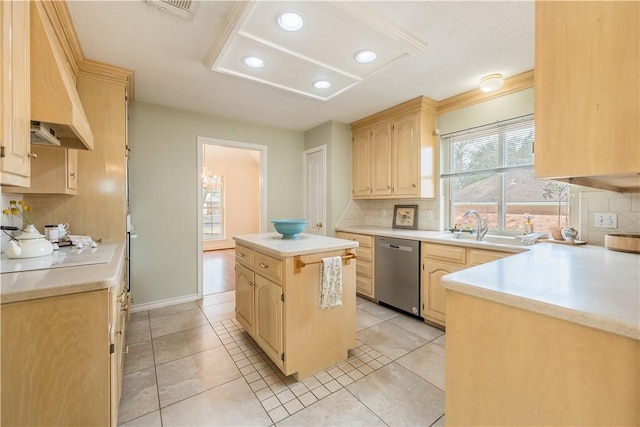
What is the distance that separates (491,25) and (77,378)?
3.01m

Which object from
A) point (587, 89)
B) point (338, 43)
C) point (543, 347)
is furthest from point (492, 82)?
point (543, 347)

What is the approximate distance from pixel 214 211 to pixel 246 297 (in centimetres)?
588

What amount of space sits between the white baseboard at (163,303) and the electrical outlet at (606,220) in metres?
4.11

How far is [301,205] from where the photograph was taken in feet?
14.4

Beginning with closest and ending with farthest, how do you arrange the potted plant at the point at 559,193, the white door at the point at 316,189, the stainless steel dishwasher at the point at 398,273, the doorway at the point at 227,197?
the potted plant at the point at 559,193, the stainless steel dishwasher at the point at 398,273, the white door at the point at 316,189, the doorway at the point at 227,197

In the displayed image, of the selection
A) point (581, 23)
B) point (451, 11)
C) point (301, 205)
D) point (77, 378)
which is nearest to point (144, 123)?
point (301, 205)

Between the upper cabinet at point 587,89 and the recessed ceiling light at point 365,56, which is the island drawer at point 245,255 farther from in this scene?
the upper cabinet at point 587,89

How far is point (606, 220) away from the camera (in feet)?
6.46

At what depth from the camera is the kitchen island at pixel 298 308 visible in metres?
1.78

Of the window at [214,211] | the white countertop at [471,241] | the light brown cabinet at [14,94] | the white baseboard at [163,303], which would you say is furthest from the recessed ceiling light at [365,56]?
the window at [214,211]

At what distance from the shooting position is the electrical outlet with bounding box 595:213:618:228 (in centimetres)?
193

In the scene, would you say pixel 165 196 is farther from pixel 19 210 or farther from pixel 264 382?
pixel 264 382

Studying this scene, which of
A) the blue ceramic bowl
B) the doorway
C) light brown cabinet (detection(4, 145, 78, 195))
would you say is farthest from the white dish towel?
the doorway

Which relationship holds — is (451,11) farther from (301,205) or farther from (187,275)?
(187,275)
